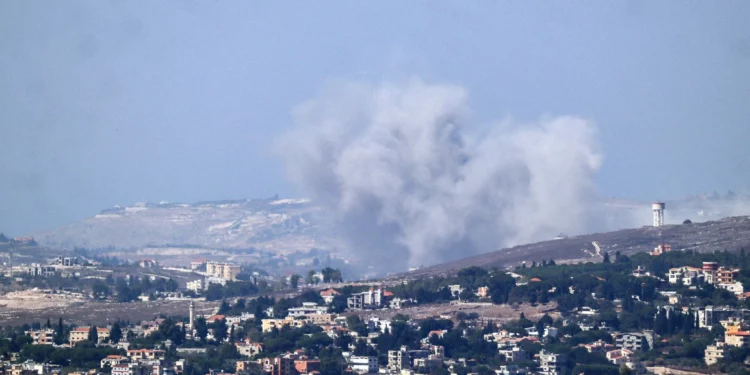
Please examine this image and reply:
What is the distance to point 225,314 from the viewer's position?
9419 centimetres

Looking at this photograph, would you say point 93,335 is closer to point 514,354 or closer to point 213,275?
point 514,354

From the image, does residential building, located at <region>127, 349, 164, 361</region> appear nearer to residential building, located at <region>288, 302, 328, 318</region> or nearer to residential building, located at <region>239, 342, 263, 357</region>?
residential building, located at <region>239, 342, 263, 357</region>

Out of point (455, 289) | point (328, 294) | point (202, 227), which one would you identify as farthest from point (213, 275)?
point (202, 227)

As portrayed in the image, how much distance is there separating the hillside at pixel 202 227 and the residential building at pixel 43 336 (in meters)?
82.6

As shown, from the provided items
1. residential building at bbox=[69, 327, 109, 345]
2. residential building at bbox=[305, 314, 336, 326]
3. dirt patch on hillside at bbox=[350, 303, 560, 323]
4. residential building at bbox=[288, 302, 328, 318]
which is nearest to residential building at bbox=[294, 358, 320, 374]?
residential building at bbox=[69, 327, 109, 345]

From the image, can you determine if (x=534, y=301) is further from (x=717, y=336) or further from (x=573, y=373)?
(x=573, y=373)

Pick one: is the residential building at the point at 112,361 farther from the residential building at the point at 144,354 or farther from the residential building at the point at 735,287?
the residential building at the point at 735,287

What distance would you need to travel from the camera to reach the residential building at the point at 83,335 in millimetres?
79731

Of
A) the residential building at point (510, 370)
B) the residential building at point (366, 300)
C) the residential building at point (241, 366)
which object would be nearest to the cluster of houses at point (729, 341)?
the residential building at point (510, 370)

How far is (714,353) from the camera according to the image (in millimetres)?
71625

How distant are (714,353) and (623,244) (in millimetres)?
39946

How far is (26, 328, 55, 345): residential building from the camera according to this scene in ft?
260

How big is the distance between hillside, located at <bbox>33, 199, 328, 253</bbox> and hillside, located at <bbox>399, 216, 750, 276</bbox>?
51170mm

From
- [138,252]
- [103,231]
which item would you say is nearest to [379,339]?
[138,252]
